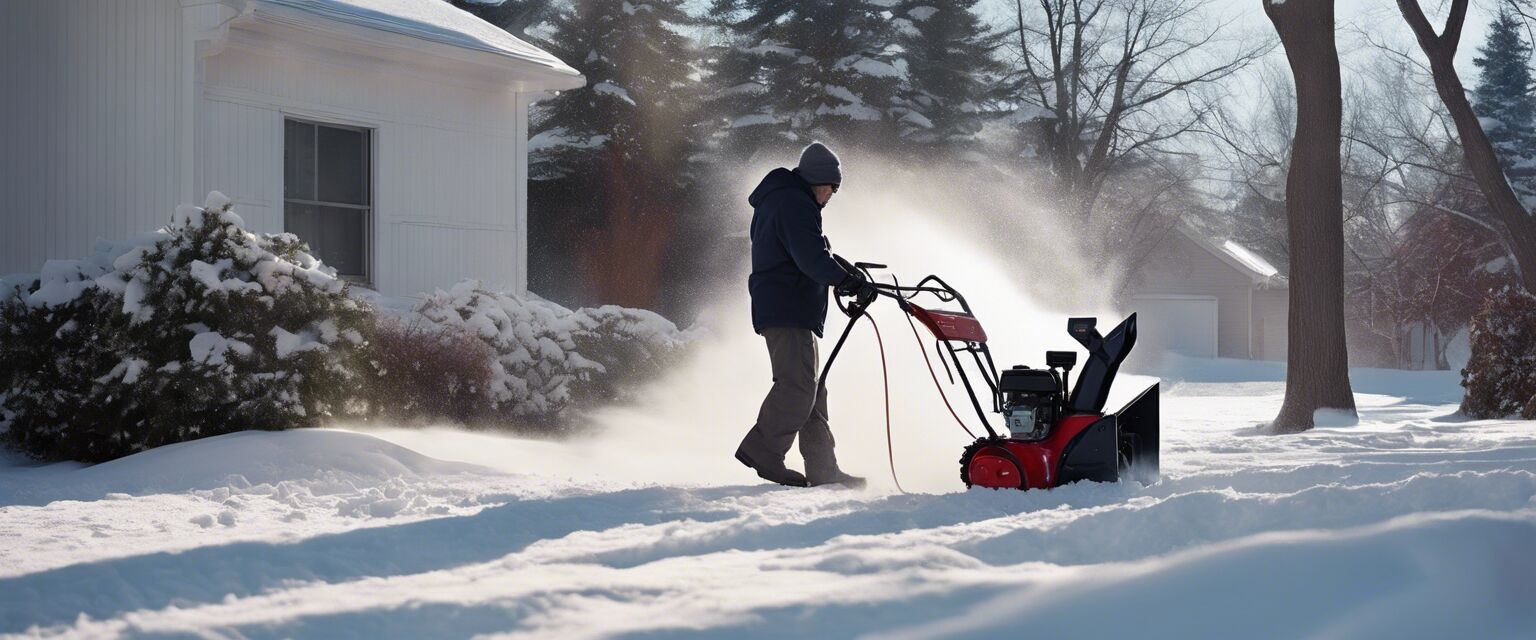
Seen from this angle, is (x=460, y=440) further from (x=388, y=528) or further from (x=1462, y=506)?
(x=1462, y=506)

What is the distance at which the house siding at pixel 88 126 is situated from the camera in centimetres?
1216

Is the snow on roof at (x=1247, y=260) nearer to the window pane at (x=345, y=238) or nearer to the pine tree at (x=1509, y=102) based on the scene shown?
the pine tree at (x=1509, y=102)

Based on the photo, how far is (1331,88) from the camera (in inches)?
533

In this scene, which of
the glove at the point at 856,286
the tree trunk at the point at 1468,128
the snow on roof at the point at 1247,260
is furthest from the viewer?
the snow on roof at the point at 1247,260

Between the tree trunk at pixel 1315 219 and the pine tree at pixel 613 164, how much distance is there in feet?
55.7

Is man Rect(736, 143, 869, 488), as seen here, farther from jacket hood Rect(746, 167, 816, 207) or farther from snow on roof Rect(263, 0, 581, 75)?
snow on roof Rect(263, 0, 581, 75)

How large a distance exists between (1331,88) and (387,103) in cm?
914

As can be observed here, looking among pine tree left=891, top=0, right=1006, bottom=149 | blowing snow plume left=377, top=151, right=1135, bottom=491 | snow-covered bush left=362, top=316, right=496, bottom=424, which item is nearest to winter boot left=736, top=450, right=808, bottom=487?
blowing snow plume left=377, top=151, right=1135, bottom=491

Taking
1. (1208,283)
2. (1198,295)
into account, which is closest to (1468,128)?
(1198,295)

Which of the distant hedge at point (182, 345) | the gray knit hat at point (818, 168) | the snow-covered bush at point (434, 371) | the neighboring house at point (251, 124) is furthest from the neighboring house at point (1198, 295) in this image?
the gray knit hat at point (818, 168)

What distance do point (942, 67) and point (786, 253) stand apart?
2602 centimetres

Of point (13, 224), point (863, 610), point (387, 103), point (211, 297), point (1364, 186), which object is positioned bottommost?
point (863, 610)

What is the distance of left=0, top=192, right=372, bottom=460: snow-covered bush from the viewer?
852 cm

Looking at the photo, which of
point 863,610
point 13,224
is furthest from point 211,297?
point 863,610
